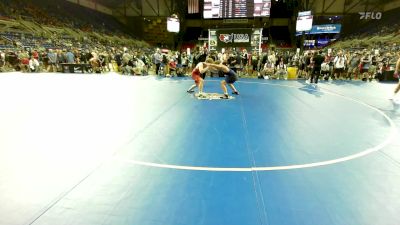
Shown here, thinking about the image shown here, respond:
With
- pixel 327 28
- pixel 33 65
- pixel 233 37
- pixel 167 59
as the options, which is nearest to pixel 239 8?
pixel 233 37

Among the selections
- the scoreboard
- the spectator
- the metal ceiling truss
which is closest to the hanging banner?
the scoreboard

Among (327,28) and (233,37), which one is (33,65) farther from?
(327,28)

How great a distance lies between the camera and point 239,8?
2142 cm

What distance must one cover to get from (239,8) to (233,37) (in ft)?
16.2

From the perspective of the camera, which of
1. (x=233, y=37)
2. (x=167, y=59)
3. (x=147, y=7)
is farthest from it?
(x=147, y=7)

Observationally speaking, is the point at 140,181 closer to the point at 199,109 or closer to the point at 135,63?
the point at 199,109

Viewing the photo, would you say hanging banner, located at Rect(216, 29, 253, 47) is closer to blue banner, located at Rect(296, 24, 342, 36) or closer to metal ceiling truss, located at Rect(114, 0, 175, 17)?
blue banner, located at Rect(296, 24, 342, 36)

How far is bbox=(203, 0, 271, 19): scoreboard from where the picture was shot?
2114 centimetres

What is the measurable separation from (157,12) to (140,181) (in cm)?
3949

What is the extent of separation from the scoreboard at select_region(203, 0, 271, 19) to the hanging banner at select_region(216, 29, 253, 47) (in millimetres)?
3981

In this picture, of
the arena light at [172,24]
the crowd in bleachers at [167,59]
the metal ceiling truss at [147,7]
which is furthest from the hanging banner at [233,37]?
the metal ceiling truss at [147,7]

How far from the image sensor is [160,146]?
4.15 metres

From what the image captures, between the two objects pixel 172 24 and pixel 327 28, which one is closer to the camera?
pixel 172 24

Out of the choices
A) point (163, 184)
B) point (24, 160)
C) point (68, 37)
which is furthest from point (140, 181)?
point (68, 37)
